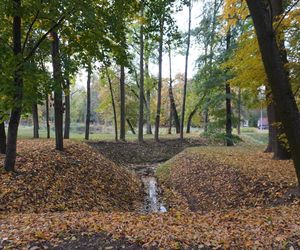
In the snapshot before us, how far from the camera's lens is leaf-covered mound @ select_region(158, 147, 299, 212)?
8.28m

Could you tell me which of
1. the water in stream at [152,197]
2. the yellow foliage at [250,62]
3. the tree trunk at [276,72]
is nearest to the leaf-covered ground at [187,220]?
the water in stream at [152,197]

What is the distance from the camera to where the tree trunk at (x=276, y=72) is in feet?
16.1

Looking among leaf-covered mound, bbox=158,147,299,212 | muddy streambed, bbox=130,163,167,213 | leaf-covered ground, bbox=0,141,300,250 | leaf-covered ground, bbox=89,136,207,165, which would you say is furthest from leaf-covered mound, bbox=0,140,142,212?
leaf-covered ground, bbox=89,136,207,165

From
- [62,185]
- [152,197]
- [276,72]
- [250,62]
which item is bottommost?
[152,197]

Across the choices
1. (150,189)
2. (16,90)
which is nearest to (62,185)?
(16,90)

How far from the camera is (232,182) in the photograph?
9.96 meters

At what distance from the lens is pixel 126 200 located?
10352mm

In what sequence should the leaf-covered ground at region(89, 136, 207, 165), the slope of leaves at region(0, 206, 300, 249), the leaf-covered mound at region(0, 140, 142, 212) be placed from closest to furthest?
the slope of leaves at region(0, 206, 300, 249)
the leaf-covered mound at region(0, 140, 142, 212)
the leaf-covered ground at region(89, 136, 207, 165)

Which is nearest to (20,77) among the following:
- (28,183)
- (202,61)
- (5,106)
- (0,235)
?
(5,106)

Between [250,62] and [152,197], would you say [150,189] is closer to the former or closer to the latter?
[152,197]

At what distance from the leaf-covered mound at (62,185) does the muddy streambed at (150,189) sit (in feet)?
1.43

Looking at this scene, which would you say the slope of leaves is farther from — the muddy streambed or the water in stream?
the muddy streambed

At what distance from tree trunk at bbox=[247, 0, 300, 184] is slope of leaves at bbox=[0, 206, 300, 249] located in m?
1.21

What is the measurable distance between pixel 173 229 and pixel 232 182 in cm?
547
